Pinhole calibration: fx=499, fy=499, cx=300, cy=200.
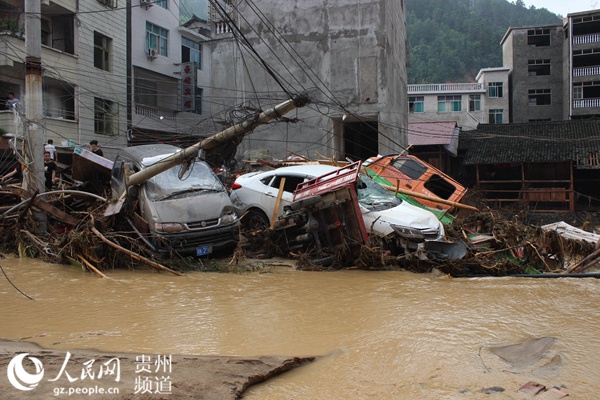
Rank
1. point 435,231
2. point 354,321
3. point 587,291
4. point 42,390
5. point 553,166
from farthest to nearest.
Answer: point 553,166 → point 435,231 → point 587,291 → point 354,321 → point 42,390

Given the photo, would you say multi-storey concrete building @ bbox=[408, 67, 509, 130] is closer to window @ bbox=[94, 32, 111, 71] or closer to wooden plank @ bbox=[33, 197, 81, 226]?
window @ bbox=[94, 32, 111, 71]

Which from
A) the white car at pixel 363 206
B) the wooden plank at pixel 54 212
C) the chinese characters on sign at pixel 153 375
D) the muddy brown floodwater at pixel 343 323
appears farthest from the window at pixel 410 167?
the chinese characters on sign at pixel 153 375

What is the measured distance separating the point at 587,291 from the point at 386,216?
11.5 feet

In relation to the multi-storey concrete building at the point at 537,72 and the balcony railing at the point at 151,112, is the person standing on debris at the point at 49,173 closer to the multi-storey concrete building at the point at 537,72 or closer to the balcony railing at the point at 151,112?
the balcony railing at the point at 151,112

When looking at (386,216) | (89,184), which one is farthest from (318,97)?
(386,216)

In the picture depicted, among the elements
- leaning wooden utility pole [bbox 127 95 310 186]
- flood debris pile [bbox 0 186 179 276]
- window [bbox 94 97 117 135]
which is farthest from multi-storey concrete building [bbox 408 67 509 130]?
flood debris pile [bbox 0 186 179 276]

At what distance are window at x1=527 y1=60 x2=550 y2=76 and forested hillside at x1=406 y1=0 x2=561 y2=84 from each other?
22.3m

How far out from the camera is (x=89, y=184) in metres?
12.8

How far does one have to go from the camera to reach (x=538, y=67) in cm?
4691

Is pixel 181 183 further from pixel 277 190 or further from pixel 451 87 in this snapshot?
pixel 451 87

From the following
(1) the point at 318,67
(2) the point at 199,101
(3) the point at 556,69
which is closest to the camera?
(1) the point at 318,67

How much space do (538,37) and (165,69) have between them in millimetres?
35915

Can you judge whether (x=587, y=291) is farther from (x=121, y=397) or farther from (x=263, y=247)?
(x=121, y=397)

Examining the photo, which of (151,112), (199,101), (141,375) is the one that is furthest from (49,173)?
(199,101)
